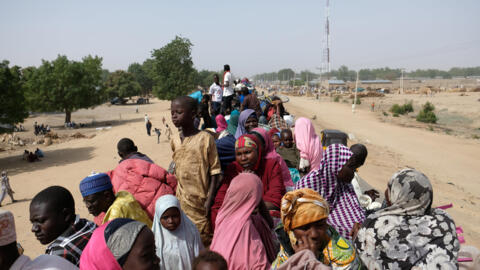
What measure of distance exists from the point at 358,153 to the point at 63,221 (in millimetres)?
2765

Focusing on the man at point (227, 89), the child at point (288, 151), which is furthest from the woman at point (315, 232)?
the man at point (227, 89)

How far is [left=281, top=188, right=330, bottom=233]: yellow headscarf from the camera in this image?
194 centimetres

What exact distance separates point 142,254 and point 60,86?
3575 cm

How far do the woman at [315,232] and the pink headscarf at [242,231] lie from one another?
1.51 feet

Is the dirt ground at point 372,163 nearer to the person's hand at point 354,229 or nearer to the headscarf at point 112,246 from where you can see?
the person's hand at point 354,229

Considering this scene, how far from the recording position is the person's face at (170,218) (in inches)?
94.1

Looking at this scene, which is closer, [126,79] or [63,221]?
[63,221]

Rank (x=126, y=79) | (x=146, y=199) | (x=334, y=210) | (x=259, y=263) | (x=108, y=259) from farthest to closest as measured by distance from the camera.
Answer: (x=126, y=79) < (x=334, y=210) < (x=146, y=199) < (x=259, y=263) < (x=108, y=259)

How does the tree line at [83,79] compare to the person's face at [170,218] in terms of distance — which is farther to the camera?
the tree line at [83,79]

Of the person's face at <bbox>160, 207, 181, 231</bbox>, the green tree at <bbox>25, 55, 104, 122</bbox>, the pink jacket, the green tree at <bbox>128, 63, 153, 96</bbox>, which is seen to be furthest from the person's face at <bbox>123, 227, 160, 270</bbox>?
the green tree at <bbox>128, 63, 153, 96</bbox>

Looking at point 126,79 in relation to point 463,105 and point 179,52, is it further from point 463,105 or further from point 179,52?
point 463,105

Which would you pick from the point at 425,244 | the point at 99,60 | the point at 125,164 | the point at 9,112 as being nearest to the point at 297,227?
the point at 425,244

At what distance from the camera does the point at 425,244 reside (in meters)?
2.18

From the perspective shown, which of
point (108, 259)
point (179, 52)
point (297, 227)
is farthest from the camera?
point (179, 52)
